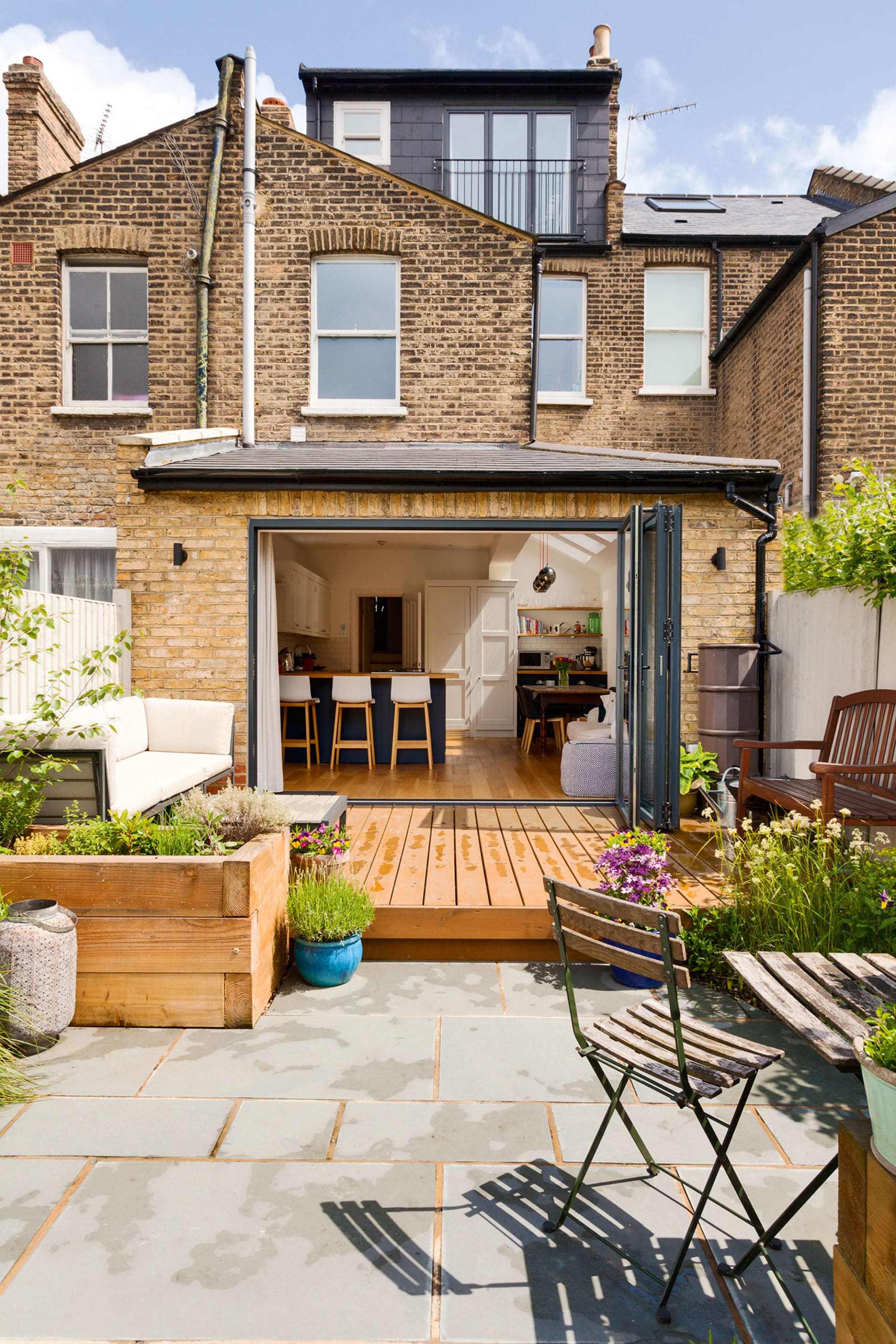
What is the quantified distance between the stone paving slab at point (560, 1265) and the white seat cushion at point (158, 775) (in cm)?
277

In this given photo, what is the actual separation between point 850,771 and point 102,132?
13003mm

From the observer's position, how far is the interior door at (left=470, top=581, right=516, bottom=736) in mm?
11805

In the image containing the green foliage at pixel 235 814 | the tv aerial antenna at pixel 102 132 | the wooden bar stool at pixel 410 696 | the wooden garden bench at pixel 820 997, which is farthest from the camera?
the tv aerial antenna at pixel 102 132

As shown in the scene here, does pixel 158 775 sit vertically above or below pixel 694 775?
above

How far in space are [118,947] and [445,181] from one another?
1170 centimetres

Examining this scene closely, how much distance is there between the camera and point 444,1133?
2.46 m

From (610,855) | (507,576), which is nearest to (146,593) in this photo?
(610,855)

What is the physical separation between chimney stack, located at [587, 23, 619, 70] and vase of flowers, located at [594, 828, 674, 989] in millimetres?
11951

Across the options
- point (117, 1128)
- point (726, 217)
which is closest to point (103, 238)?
point (726, 217)

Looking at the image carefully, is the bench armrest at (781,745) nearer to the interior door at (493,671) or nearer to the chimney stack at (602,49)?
the interior door at (493,671)

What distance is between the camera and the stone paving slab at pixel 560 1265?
1.73m

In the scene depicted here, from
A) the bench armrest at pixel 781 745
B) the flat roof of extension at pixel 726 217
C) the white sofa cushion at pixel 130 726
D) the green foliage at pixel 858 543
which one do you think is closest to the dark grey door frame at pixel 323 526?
the white sofa cushion at pixel 130 726

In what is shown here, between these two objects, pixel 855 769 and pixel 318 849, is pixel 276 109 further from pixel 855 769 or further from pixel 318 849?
pixel 855 769

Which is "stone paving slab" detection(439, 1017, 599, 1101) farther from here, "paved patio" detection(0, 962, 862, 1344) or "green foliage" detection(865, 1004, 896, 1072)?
"green foliage" detection(865, 1004, 896, 1072)
